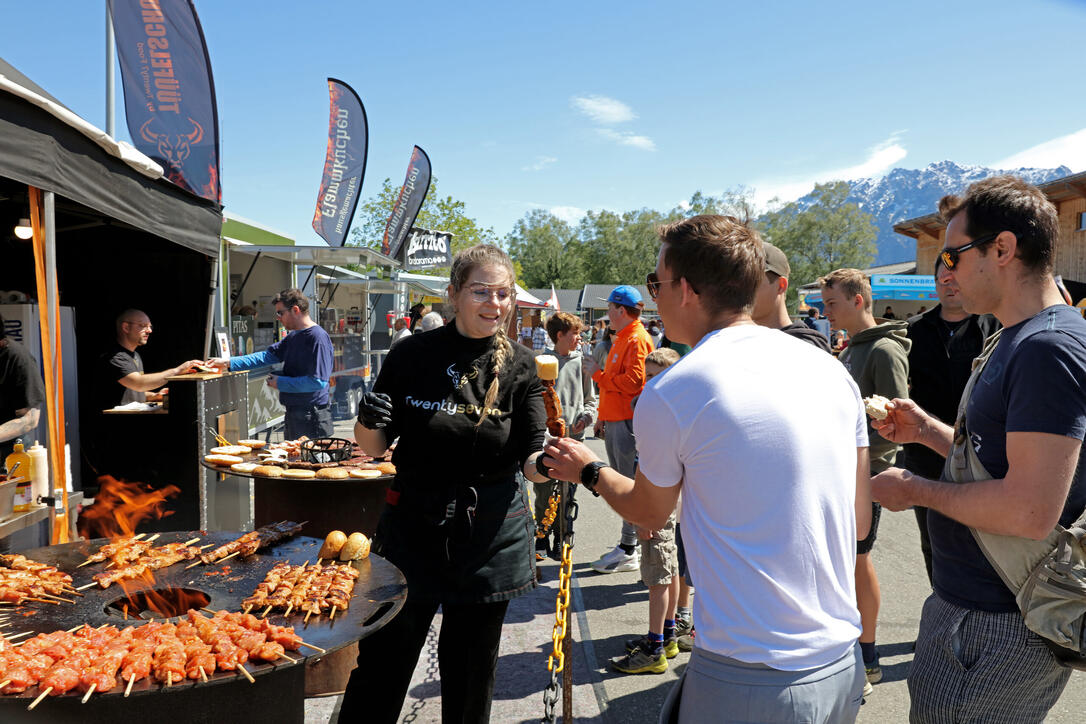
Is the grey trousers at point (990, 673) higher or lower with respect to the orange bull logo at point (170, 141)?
lower

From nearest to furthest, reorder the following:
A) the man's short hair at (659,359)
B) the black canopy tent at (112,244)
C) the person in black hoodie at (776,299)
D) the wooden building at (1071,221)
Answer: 1. the person in black hoodie at (776,299)
2. the black canopy tent at (112,244)
3. the man's short hair at (659,359)
4. the wooden building at (1071,221)

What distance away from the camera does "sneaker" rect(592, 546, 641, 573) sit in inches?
235

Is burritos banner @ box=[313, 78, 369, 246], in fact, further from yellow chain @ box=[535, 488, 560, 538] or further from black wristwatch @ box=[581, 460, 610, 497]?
black wristwatch @ box=[581, 460, 610, 497]

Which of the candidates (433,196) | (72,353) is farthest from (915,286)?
(433,196)

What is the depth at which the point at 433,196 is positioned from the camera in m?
38.7

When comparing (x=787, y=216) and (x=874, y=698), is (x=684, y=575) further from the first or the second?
(x=787, y=216)

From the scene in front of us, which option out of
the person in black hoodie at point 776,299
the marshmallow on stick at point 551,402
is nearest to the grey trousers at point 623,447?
the person in black hoodie at point 776,299

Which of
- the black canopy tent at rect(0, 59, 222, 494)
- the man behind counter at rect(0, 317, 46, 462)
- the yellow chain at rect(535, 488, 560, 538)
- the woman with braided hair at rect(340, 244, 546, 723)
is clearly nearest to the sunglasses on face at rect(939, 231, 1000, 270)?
the woman with braided hair at rect(340, 244, 546, 723)

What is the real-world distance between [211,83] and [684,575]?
6846 mm

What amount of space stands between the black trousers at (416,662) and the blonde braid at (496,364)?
0.76 metres

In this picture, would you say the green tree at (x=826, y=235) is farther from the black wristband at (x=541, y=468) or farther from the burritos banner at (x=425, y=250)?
the black wristband at (x=541, y=468)

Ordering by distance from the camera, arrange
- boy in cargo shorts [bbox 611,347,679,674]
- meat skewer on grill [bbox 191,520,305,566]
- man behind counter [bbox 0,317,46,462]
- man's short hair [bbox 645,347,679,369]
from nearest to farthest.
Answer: meat skewer on grill [bbox 191,520,305,566]
boy in cargo shorts [bbox 611,347,679,674]
man behind counter [bbox 0,317,46,462]
man's short hair [bbox 645,347,679,369]

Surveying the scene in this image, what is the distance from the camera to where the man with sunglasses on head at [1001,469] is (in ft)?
5.61

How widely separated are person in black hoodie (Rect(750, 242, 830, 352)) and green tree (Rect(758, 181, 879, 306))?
Result: 234 feet
